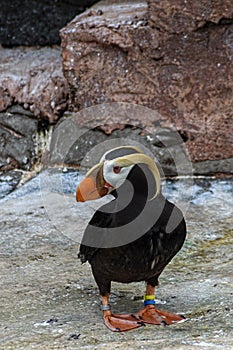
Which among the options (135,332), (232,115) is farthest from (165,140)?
(135,332)

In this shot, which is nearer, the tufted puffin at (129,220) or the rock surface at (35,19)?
the tufted puffin at (129,220)

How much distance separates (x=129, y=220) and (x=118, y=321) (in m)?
0.35

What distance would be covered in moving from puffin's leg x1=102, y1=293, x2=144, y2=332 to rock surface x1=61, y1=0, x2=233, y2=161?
66.1 inches

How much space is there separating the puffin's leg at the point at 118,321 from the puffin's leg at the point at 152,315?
0.09ft

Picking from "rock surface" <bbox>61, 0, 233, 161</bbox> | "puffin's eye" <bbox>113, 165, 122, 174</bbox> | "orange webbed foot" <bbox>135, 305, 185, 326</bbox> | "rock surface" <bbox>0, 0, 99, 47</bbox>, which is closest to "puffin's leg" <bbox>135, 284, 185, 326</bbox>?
"orange webbed foot" <bbox>135, 305, 185, 326</bbox>

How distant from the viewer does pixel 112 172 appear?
1991mm

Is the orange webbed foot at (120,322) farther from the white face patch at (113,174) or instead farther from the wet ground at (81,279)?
the white face patch at (113,174)

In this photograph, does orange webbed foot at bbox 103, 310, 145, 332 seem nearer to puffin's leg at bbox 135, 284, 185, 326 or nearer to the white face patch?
puffin's leg at bbox 135, 284, 185, 326

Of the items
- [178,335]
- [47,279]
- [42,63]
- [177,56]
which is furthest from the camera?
[42,63]

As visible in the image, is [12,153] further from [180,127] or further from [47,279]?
[47,279]

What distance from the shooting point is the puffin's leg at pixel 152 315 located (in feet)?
7.05

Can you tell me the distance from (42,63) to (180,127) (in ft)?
3.28

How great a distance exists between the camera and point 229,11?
347 cm

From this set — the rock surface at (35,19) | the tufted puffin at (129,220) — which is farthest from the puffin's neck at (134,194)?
the rock surface at (35,19)
